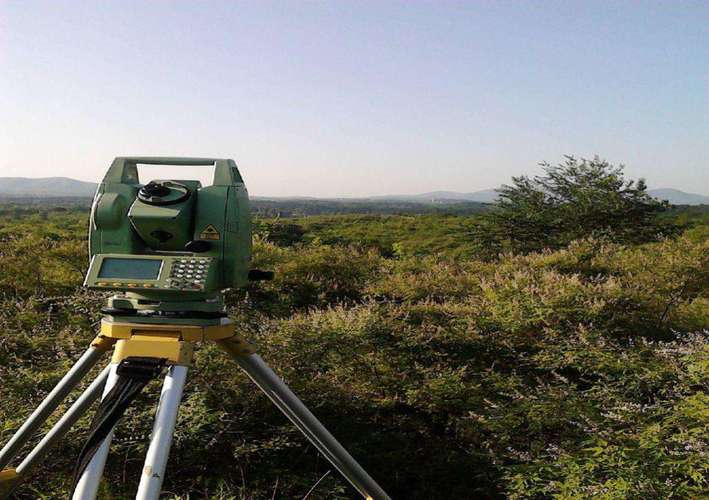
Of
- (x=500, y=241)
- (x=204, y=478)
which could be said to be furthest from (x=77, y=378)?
(x=500, y=241)

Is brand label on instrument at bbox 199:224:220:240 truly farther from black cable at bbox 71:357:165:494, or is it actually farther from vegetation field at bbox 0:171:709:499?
vegetation field at bbox 0:171:709:499

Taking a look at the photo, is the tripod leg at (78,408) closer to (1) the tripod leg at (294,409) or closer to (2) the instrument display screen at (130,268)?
(2) the instrument display screen at (130,268)

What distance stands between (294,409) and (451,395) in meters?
2.23

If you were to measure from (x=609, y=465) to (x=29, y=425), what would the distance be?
2692 millimetres

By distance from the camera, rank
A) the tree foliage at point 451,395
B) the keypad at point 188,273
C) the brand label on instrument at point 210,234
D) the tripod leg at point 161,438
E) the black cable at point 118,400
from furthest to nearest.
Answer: the tree foliage at point 451,395 → the brand label on instrument at point 210,234 → the keypad at point 188,273 → the black cable at point 118,400 → the tripod leg at point 161,438

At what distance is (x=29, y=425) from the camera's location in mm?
1994

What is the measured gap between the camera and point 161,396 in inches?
60.8

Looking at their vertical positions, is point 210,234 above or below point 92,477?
above

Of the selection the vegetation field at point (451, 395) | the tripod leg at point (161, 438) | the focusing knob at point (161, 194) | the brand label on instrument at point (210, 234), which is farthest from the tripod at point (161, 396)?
the vegetation field at point (451, 395)

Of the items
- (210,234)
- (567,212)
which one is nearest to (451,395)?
(210,234)

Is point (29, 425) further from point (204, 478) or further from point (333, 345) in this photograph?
point (333, 345)

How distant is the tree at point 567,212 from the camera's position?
16797mm

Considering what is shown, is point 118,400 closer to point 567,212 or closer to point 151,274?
point 151,274

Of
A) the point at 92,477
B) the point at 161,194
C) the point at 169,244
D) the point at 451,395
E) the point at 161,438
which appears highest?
the point at 161,194
